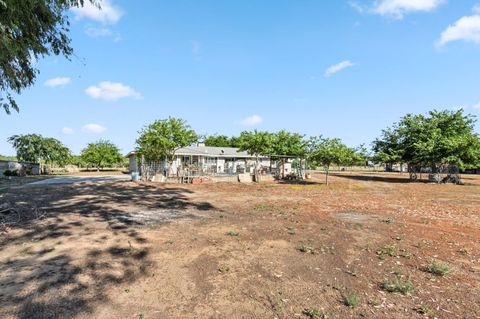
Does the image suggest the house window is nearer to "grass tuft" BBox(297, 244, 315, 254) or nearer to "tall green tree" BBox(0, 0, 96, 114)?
"tall green tree" BBox(0, 0, 96, 114)

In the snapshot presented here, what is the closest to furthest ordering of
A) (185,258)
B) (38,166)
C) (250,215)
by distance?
(185,258) < (250,215) < (38,166)

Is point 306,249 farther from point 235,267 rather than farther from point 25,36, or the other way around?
point 25,36

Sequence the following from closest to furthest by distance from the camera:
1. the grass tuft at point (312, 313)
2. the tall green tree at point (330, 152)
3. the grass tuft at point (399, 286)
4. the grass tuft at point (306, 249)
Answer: the grass tuft at point (312, 313) < the grass tuft at point (399, 286) < the grass tuft at point (306, 249) < the tall green tree at point (330, 152)

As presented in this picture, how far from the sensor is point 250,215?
10.4m

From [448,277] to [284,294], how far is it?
10.00 ft

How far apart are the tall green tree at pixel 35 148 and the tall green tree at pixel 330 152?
41.7m

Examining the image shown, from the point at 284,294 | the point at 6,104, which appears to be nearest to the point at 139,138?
the point at 6,104

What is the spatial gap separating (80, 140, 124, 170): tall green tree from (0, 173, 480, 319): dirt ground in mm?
48160

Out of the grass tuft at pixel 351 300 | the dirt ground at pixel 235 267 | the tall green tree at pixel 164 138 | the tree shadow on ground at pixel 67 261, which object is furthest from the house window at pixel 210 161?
the grass tuft at pixel 351 300

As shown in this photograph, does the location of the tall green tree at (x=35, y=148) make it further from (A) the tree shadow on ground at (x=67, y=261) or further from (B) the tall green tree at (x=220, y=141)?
(A) the tree shadow on ground at (x=67, y=261)

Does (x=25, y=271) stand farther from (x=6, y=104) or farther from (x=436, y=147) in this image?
(x=436, y=147)

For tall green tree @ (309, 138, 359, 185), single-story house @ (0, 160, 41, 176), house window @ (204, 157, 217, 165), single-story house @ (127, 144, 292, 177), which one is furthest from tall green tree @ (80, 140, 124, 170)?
tall green tree @ (309, 138, 359, 185)

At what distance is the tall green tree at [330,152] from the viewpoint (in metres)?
24.2

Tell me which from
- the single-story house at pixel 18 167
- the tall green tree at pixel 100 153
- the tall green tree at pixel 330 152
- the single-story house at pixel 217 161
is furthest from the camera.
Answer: the tall green tree at pixel 100 153
